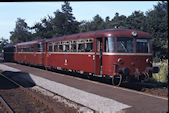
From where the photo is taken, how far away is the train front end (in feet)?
35.2

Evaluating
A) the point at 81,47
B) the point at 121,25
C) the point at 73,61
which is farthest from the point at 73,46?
the point at 121,25

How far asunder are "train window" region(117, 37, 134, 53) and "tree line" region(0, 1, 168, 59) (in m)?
7.07

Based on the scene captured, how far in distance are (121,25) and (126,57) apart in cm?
3753

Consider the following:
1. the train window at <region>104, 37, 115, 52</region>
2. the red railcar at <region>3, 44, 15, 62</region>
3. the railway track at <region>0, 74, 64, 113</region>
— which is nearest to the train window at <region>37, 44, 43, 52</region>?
the railway track at <region>0, 74, 64, 113</region>

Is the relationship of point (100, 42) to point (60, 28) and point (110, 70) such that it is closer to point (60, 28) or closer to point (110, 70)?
point (110, 70)

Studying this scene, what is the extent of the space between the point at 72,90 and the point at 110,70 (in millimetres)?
2245

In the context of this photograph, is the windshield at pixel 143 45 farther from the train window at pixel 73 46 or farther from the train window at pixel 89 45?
the train window at pixel 73 46

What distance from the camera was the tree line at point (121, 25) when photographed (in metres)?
28.4

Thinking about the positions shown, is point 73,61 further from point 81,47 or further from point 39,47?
point 39,47

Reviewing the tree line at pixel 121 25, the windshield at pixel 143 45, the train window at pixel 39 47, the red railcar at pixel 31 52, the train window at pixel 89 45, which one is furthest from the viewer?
the tree line at pixel 121 25

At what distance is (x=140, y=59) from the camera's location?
36.8ft

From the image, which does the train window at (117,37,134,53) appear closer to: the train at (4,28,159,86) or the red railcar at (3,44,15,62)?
the train at (4,28,159,86)

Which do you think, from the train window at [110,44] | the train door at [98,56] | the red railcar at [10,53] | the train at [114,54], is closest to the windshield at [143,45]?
the train at [114,54]

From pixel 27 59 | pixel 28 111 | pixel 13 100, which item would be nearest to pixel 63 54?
pixel 13 100
